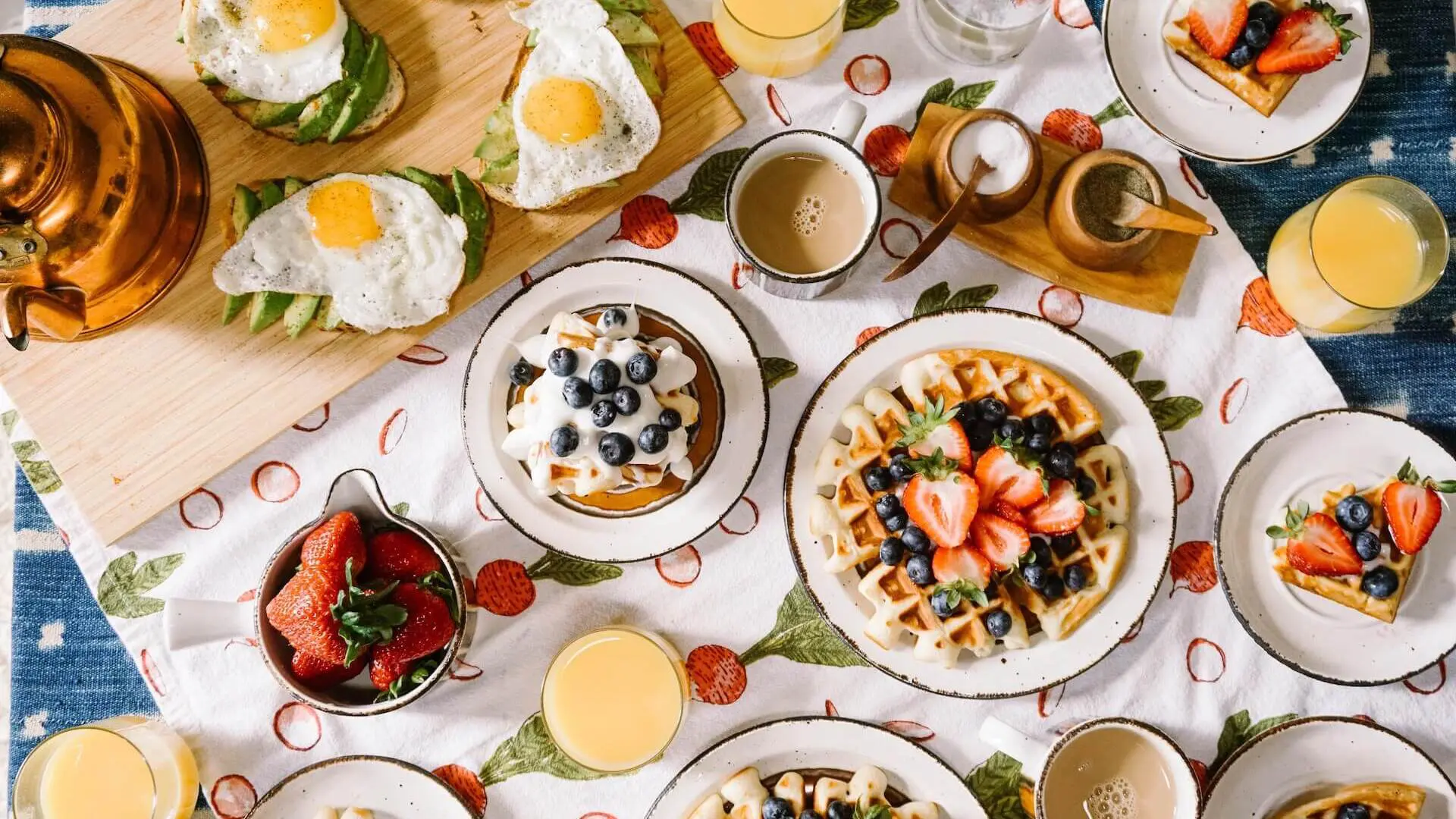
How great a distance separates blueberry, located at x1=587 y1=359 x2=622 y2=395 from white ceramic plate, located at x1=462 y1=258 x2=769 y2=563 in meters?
0.32

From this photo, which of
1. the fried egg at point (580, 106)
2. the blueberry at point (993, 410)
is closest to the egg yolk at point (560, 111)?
the fried egg at point (580, 106)

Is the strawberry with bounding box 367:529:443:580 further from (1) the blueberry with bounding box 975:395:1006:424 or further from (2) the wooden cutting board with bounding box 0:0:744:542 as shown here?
(1) the blueberry with bounding box 975:395:1006:424

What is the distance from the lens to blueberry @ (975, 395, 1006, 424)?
89.9 inches

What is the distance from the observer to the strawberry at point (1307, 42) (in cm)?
230

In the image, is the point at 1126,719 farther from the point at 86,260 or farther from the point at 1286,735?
the point at 86,260

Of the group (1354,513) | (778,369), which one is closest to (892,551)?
(778,369)

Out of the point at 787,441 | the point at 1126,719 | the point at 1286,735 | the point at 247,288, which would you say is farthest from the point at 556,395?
the point at 1286,735

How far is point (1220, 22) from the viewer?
7.68 ft

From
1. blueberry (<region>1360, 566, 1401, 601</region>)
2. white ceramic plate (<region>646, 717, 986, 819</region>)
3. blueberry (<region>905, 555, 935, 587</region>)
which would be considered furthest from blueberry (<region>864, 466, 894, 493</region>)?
blueberry (<region>1360, 566, 1401, 601</region>)

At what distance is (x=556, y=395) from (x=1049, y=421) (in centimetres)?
111

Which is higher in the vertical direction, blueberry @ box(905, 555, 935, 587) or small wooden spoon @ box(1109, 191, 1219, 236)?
small wooden spoon @ box(1109, 191, 1219, 236)

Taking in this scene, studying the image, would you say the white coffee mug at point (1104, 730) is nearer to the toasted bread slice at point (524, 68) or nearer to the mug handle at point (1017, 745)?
the mug handle at point (1017, 745)

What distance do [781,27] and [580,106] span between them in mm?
502

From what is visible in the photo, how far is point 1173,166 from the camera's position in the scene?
2.46m
